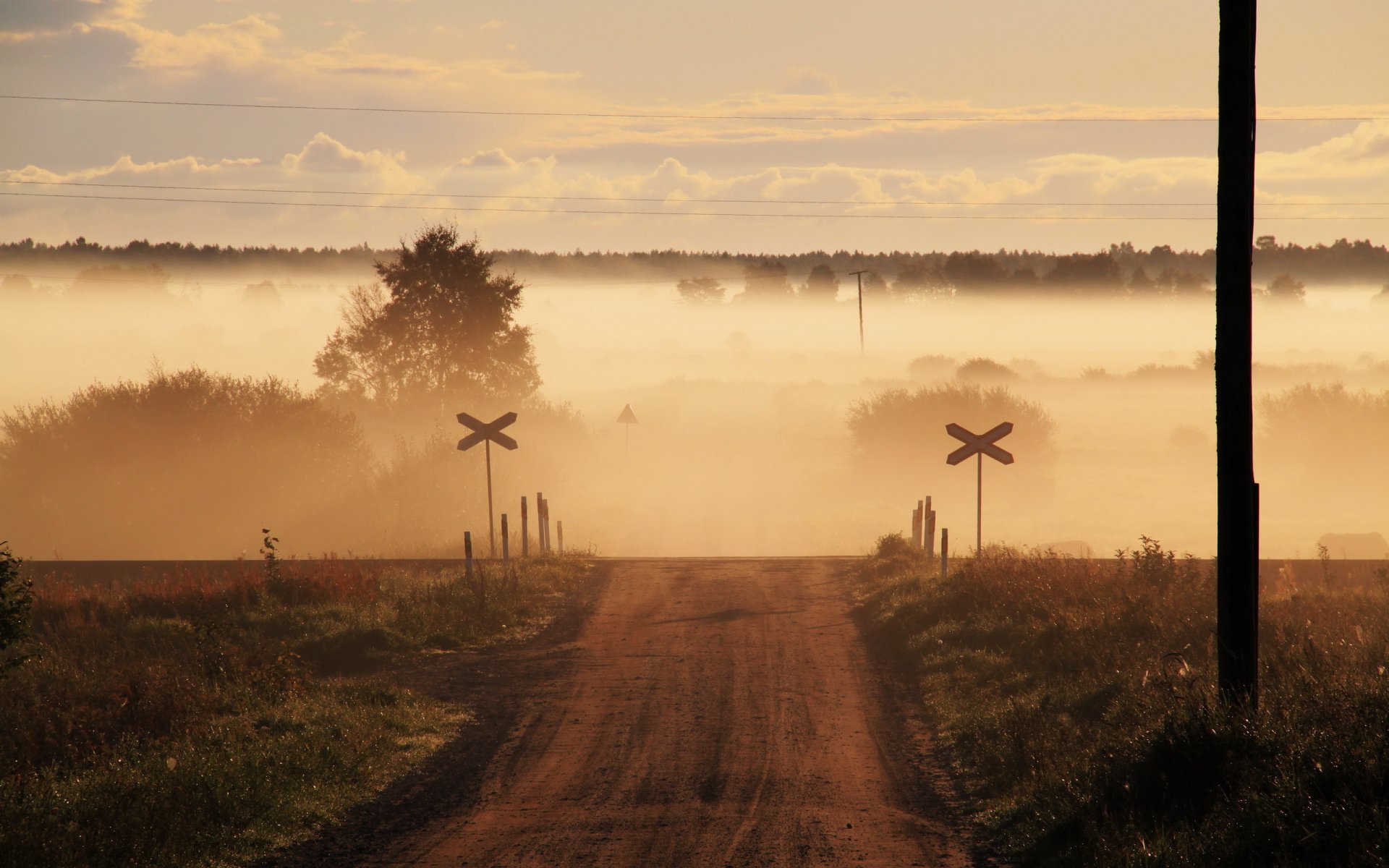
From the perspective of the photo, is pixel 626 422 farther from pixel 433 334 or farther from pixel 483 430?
pixel 483 430

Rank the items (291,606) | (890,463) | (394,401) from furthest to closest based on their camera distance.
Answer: (890,463) → (394,401) → (291,606)

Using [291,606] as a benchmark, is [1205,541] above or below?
below

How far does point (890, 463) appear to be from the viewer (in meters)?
53.7

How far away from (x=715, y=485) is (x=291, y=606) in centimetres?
3623

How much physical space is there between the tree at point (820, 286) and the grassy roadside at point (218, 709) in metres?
155

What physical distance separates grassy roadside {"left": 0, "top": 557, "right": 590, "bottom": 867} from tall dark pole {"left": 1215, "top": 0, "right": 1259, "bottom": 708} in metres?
7.82

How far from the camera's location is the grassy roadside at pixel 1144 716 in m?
6.70

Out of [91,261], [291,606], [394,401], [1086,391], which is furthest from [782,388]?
[91,261]

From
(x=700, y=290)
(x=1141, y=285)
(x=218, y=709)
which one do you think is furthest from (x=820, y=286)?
(x=218, y=709)

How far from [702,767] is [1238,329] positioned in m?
6.37

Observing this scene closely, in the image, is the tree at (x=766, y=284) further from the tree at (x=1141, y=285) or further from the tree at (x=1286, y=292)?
the tree at (x=1286, y=292)

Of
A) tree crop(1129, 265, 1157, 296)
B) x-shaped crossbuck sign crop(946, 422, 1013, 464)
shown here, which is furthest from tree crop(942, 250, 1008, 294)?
x-shaped crossbuck sign crop(946, 422, 1013, 464)

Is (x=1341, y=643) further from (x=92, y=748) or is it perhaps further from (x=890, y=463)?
(x=890, y=463)

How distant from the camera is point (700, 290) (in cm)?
17450
